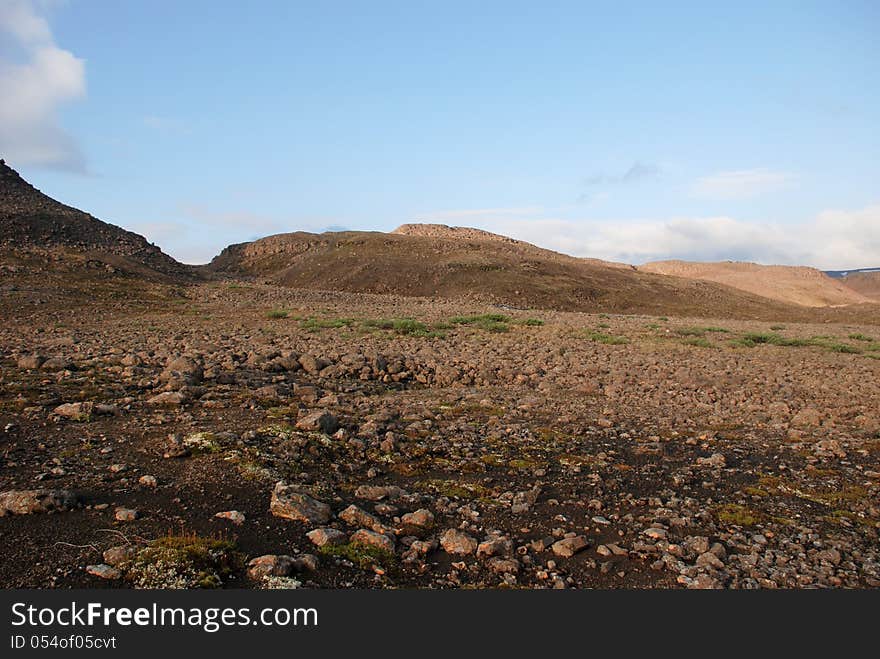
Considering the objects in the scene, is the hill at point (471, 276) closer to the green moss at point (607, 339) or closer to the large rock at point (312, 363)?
the green moss at point (607, 339)

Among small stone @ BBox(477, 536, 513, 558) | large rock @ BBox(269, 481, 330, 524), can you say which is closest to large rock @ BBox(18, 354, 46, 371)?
large rock @ BBox(269, 481, 330, 524)

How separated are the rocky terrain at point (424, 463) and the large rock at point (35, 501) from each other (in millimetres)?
16

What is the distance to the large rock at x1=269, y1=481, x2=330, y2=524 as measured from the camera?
4371mm

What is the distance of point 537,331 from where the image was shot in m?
15.5

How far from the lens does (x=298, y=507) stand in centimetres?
443

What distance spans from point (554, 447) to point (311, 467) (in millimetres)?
2655

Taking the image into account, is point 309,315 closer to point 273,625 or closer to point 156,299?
point 156,299

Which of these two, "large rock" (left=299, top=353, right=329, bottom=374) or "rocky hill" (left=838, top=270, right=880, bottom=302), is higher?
"rocky hill" (left=838, top=270, right=880, bottom=302)

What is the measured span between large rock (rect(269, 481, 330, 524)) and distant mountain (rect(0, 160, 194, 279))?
25002mm

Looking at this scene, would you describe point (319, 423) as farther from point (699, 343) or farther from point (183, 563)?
point (699, 343)

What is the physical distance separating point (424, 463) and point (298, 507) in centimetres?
174

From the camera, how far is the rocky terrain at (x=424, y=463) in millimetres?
3910

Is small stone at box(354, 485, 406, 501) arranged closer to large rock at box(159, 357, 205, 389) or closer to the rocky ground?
the rocky ground

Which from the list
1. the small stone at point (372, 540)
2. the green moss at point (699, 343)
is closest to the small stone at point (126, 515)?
the small stone at point (372, 540)
